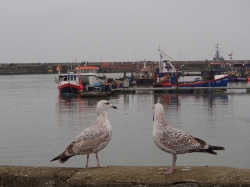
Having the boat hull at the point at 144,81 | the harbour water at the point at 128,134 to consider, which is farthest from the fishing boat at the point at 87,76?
the harbour water at the point at 128,134

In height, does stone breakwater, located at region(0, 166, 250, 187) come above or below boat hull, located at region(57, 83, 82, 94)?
above

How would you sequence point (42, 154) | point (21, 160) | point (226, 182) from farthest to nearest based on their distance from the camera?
point (42, 154), point (21, 160), point (226, 182)

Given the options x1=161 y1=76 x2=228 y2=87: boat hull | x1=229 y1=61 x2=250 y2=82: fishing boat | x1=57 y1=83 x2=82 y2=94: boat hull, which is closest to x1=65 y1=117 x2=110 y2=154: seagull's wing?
x1=57 y1=83 x2=82 y2=94: boat hull

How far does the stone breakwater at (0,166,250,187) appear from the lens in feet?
15.7

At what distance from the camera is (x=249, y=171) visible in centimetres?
493

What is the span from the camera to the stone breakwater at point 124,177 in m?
4.77

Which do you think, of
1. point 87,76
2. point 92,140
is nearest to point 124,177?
point 92,140

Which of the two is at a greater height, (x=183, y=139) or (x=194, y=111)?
(x=183, y=139)

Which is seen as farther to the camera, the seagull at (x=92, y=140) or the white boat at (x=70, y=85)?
the white boat at (x=70, y=85)

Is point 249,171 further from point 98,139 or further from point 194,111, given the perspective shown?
point 194,111

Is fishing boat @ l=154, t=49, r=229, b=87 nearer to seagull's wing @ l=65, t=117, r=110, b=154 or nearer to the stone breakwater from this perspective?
seagull's wing @ l=65, t=117, r=110, b=154

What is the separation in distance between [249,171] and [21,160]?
1070 centimetres

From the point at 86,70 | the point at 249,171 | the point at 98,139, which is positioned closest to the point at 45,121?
the point at 98,139

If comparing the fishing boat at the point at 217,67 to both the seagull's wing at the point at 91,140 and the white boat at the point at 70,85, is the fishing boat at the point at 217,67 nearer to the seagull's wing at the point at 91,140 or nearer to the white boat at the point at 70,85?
the white boat at the point at 70,85
